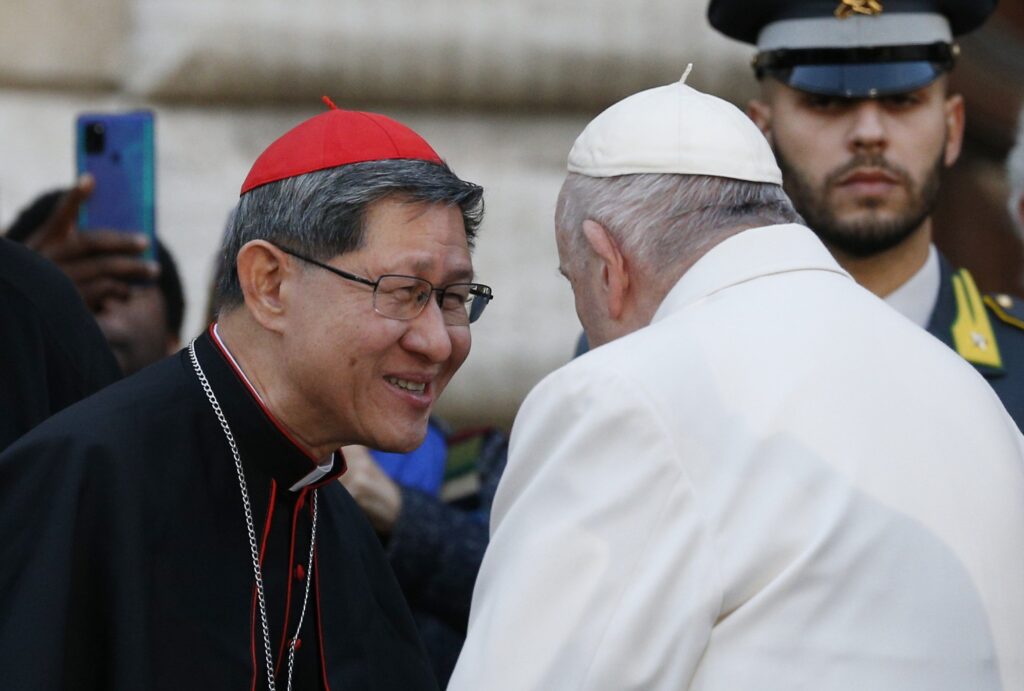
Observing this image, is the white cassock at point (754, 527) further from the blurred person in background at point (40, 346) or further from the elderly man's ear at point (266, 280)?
the blurred person in background at point (40, 346)

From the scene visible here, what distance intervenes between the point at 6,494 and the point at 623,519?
0.89 meters

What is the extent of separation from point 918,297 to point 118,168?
1799mm

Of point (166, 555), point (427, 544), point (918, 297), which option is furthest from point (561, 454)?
point (918, 297)

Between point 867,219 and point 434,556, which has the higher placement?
point 867,219

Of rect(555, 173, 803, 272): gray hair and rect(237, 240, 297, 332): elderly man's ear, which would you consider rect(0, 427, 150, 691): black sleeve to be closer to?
rect(237, 240, 297, 332): elderly man's ear

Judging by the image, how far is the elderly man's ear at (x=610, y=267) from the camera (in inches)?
90.4

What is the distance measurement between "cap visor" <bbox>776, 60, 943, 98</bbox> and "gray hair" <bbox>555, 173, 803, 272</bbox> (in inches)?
46.7

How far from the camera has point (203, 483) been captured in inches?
96.3

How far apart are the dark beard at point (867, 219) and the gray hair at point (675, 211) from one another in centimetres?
109

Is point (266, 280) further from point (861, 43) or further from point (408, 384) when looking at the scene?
point (861, 43)

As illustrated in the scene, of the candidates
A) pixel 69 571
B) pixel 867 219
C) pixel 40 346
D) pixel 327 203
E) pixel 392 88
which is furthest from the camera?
pixel 392 88

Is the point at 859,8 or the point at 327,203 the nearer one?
the point at 327,203

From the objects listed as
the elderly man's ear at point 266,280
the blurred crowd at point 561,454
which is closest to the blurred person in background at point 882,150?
the blurred crowd at point 561,454

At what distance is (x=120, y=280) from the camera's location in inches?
159
